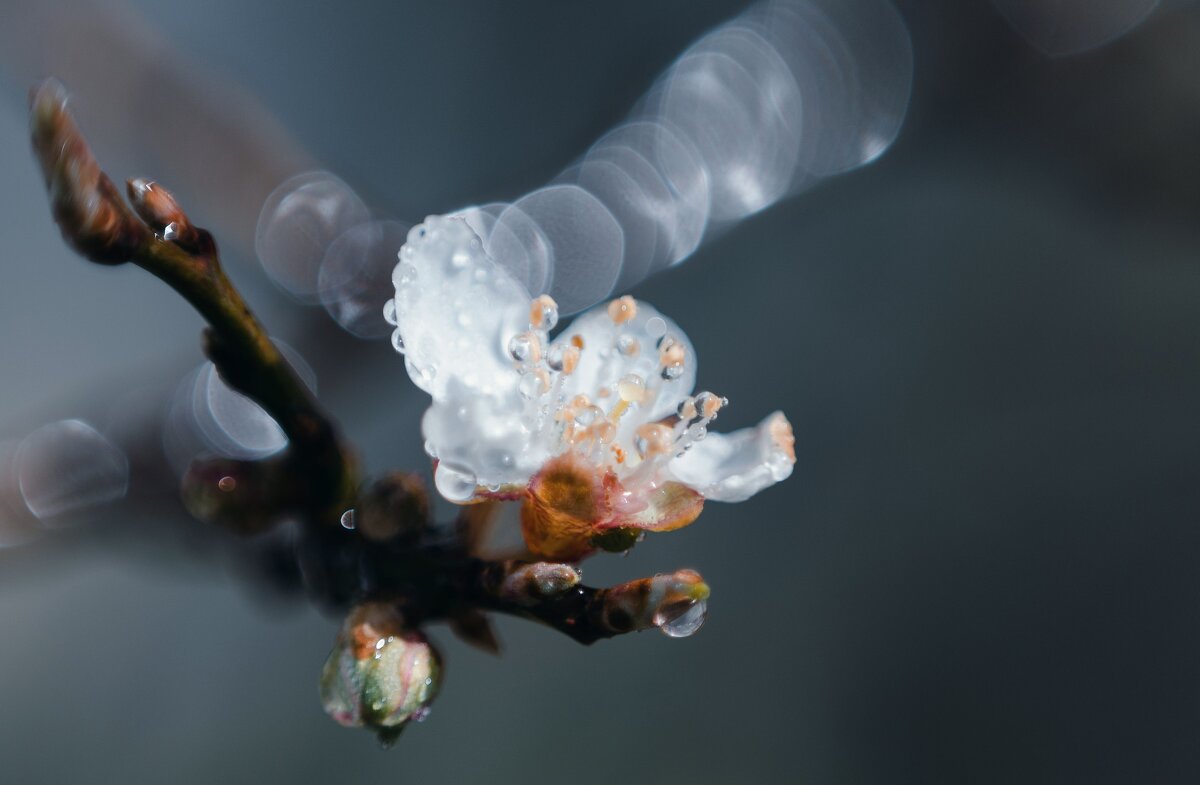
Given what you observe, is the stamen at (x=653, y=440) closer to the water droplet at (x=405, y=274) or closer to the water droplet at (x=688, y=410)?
the water droplet at (x=688, y=410)

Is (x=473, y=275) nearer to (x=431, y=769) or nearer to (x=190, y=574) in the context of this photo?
(x=190, y=574)

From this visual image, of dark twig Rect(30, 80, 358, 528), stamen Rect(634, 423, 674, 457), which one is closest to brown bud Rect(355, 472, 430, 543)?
dark twig Rect(30, 80, 358, 528)

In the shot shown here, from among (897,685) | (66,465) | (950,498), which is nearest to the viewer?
(66,465)

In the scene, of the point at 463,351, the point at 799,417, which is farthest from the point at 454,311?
the point at 799,417

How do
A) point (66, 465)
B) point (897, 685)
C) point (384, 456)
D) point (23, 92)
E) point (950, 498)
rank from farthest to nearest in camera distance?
point (950, 498) → point (897, 685) → point (384, 456) → point (23, 92) → point (66, 465)

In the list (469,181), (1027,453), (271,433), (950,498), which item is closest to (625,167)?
(469,181)

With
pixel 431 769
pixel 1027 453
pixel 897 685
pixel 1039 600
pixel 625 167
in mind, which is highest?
pixel 625 167
